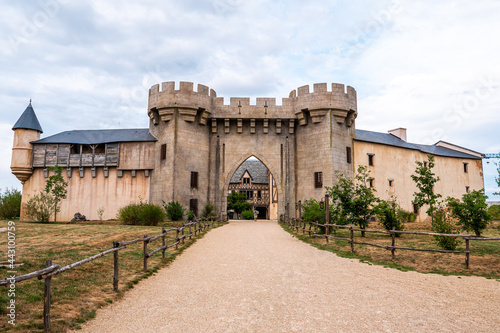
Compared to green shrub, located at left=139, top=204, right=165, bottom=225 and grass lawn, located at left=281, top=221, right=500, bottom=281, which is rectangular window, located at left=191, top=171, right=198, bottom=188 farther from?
grass lawn, located at left=281, top=221, right=500, bottom=281

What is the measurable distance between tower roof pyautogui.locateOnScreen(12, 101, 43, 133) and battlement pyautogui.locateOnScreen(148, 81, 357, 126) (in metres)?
9.35

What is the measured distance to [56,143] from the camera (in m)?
28.1

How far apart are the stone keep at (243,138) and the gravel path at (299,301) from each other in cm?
1746

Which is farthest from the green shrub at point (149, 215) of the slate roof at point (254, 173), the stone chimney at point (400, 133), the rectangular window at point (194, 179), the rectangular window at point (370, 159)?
the slate roof at point (254, 173)

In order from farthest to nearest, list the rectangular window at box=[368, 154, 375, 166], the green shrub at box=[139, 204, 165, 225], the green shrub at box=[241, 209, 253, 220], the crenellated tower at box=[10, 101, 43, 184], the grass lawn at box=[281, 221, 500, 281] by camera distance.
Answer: the green shrub at box=[241, 209, 253, 220], the rectangular window at box=[368, 154, 375, 166], the crenellated tower at box=[10, 101, 43, 184], the green shrub at box=[139, 204, 165, 225], the grass lawn at box=[281, 221, 500, 281]

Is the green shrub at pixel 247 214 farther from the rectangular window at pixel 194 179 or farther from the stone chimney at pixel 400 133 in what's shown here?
the stone chimney at pixel 400 133

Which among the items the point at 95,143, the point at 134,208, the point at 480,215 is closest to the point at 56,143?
the point at 95,143

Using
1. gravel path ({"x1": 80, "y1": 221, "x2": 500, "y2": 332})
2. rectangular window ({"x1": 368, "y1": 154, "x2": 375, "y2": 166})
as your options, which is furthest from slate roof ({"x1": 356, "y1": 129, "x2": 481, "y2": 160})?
gravel path ({"x1": 80, "y1": 221, "x2": 500, "y2": 332})

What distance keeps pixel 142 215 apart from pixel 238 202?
25.9 m

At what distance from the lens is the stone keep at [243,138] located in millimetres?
26562

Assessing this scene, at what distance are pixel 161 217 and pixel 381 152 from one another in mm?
19848

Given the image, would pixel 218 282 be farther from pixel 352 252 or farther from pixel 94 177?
pixel 94 177

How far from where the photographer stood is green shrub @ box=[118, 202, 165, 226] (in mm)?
21516

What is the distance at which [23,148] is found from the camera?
2775 centimetres
